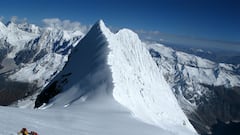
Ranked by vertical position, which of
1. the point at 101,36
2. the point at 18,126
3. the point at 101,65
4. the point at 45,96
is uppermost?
the point at 101,36

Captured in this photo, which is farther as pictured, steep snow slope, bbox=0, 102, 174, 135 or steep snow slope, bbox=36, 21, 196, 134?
steep snow slope, bbox=36, 21, 196, 134

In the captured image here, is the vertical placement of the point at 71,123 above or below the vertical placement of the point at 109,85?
below

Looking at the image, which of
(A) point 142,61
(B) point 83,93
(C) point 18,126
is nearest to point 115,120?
(C) point 18,126

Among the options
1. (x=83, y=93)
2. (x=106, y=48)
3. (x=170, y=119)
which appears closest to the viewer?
(x=83, y=93)

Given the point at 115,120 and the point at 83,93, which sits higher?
the point at 83,93

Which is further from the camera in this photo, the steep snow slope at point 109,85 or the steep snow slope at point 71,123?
the steep snow slope at point 109,85

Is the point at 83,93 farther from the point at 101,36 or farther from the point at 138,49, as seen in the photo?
the point at 138,49

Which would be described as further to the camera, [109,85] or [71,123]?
[109,85]

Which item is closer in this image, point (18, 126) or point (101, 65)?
point (18, 126)
